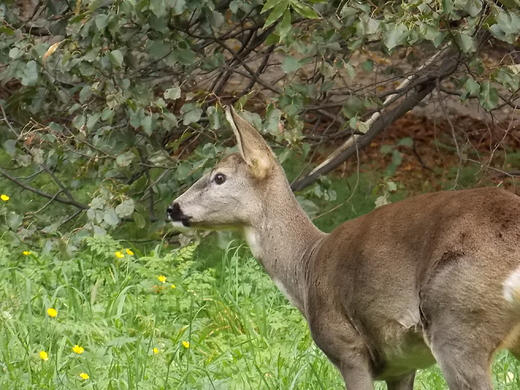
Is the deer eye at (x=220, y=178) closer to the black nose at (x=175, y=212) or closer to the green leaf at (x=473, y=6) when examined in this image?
the black nose at (x=175, y=212)

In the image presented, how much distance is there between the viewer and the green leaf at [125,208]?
22.1 ft

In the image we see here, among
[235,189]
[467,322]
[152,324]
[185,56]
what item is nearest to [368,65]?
[185,56]

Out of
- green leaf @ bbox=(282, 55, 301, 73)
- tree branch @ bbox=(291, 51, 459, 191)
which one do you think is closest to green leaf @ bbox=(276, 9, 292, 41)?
green leaf @ bbox=(282, 55, 301, 73)

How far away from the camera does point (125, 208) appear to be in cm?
675

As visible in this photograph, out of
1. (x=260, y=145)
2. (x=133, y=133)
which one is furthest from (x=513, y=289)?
(x=133, y=133)

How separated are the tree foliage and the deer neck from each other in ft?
2.86

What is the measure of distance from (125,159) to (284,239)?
1939mm

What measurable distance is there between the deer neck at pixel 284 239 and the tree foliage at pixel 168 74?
871 millimetres

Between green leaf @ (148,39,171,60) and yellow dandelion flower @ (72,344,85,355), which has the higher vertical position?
green leaf @ (148,39,171,60)

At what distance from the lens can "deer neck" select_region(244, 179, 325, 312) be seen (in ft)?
17.0

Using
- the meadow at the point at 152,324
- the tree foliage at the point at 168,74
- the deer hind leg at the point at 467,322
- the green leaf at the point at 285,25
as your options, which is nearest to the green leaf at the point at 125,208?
the tree foliage at the point at 168,74

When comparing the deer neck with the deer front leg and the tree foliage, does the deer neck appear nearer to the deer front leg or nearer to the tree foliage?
the deer front leg

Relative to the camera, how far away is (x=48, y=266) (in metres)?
7.08

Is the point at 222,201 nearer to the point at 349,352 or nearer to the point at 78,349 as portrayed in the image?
the point at 78,349
